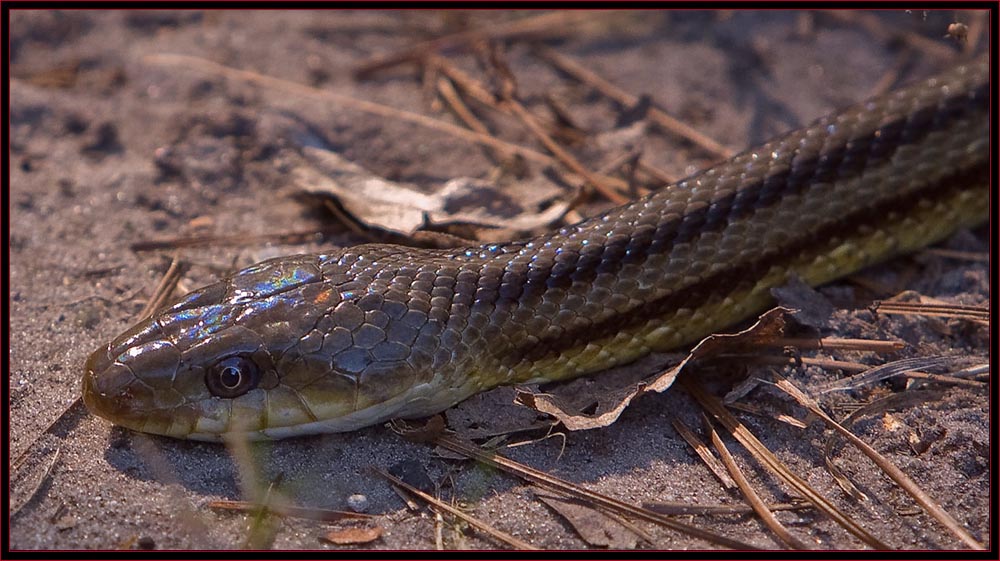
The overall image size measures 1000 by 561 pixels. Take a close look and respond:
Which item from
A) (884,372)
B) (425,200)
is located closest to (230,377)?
(425,200)

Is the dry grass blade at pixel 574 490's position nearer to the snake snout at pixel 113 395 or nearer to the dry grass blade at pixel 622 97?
the snake snout at pixel 113 395

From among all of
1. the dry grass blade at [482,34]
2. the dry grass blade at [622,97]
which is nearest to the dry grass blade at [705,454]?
the dry grass blade at [622,97]

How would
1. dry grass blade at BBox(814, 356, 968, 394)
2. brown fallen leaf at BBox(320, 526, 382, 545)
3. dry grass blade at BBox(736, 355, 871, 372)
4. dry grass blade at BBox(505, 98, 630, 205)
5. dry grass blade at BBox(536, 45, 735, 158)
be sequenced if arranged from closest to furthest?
brown fallen leaf at BBox(320, 526, 382, 545)
dry grass blade at BBox(814, 356, 968, 394)
dry grass blade at BBox(736, 355, 871, 372)
dry grass blade at BBox(505, 98, 630, 205)
dry grass blade at BBox(536, 45, 735, 158)

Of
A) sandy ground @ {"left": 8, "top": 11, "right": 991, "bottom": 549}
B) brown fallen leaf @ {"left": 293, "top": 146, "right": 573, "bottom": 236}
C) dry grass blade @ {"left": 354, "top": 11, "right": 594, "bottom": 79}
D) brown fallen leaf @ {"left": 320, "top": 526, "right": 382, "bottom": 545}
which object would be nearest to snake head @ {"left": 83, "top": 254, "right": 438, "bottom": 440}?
sandy ground @ {"left": 8, "top": 11, "right": 991, "bottom": 549}

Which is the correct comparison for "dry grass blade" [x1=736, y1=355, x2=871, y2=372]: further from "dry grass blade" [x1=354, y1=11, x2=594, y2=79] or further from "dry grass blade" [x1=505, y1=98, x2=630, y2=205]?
"dry grass blade" [x1=354, y1=11, x2=594, y2=79]

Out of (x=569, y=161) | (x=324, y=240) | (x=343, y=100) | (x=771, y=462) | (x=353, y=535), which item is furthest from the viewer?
(x=343, y=100)

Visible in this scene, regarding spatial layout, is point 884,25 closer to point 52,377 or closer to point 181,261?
point 181,261

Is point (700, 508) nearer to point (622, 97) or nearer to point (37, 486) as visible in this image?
point (37, 486)

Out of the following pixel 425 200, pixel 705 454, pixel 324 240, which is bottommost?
pixel 324 240
